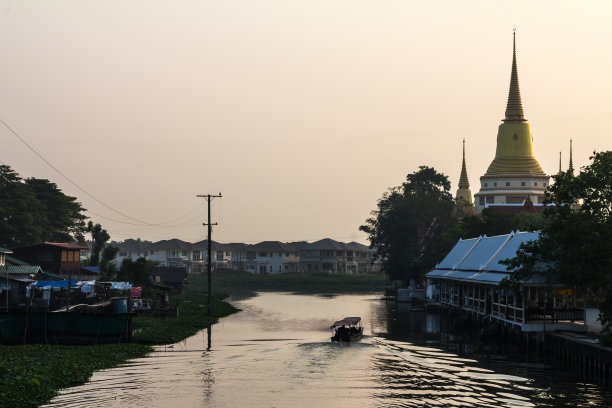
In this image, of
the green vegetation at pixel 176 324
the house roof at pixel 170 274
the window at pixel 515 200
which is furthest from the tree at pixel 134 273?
the window at pixel 515 200

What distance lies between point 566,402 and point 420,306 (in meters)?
65.3

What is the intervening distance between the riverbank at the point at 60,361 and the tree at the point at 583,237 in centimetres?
2577

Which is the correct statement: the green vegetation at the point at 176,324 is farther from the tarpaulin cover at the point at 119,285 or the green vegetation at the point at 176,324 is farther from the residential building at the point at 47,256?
the residential building at the point at 47,256

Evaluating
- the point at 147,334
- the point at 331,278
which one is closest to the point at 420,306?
the point at 147,334

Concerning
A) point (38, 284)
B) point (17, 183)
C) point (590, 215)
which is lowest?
point (38, 284)

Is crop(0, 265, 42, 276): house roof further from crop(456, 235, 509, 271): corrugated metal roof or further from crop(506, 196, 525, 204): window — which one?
crop(506, 196, 525, 204): window

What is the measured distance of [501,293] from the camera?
203 feet

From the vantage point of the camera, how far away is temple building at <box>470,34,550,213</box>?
5212 inches

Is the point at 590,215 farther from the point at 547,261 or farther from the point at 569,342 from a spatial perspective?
the point at 569,342

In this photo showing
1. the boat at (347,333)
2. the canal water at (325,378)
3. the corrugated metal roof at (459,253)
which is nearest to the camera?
the canal water at (325,378)

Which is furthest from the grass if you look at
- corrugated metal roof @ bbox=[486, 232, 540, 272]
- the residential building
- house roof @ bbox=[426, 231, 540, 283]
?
corrugated metal roof @ bbox=[486, 232, 540, 272]

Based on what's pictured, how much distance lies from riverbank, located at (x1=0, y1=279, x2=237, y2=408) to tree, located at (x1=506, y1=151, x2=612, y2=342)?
1015 inches

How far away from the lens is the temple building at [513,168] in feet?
434

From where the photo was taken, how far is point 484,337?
5847 cm
